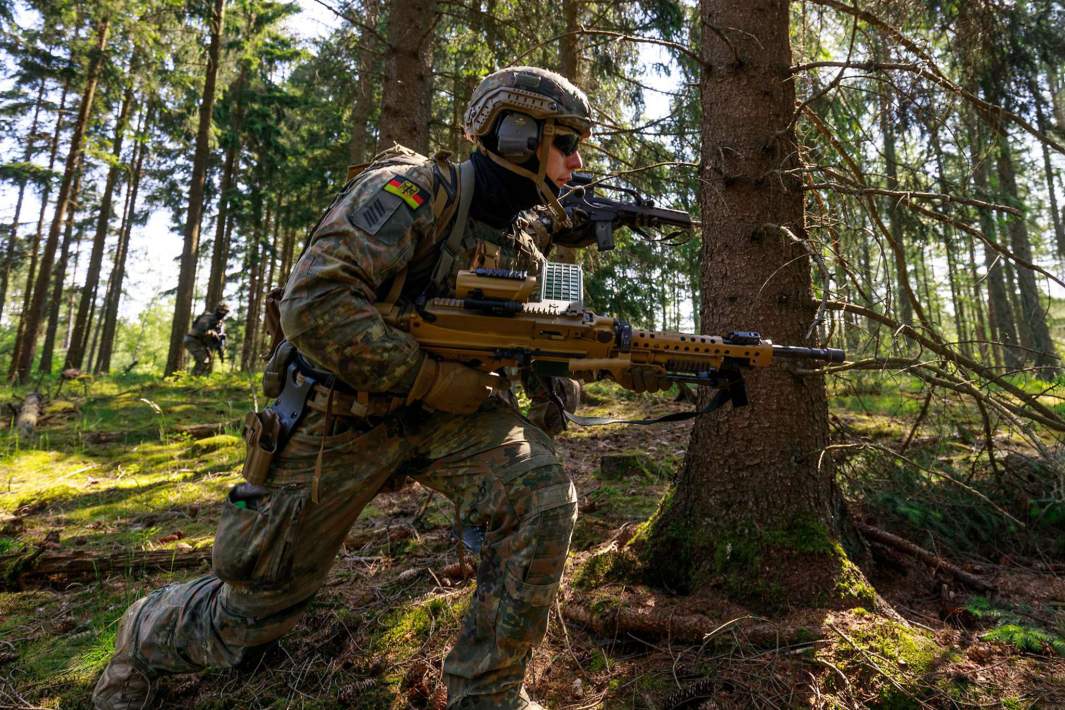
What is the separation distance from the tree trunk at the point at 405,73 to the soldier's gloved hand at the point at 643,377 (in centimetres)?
438

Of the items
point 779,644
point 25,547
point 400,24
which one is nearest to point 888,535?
point 779,644

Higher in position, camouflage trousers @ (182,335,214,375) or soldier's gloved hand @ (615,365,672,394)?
camouflage trousers @ (182,335,214,375)

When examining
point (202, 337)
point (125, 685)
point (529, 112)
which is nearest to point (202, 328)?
point (202, 337)

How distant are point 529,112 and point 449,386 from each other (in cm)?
131

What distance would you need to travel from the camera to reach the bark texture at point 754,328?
289cm

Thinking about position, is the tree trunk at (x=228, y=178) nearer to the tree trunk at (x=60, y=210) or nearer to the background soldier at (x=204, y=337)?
the background soldier at (x=204, y=337)

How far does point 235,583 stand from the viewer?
7.91 feet

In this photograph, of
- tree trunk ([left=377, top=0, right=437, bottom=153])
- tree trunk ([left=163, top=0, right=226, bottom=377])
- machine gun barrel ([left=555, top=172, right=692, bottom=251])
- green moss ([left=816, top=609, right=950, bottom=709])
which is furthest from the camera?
tree trunk ([left=163, top=0, right=226, bottom=377])

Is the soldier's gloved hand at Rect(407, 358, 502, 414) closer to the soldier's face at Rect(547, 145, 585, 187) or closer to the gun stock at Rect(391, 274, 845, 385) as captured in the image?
the gun stock at Rect(391, 274, 845, 385)

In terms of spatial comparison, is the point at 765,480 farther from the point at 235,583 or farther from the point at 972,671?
the point at 235,583

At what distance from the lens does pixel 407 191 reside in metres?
2.43

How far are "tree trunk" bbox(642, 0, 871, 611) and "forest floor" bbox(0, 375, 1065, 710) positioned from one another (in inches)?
9.3

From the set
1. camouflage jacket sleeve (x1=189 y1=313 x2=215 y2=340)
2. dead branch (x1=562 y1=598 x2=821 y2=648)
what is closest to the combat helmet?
dead branch (x1=562 y1=598 x2=821 y2=648)

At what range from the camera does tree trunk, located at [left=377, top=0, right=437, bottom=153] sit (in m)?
5.94
